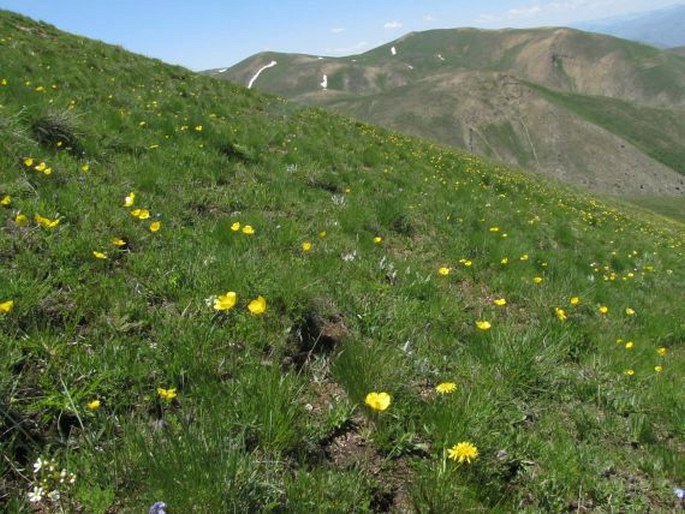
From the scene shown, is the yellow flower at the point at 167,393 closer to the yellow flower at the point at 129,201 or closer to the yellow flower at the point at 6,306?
the yellow flower at the point at 6,306

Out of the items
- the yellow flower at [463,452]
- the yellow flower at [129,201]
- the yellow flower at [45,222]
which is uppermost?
the yellow flower at [129,201]

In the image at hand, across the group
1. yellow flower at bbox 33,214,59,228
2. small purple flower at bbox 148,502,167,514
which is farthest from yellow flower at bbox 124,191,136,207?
small purple flower at bbox 148,502,167,514

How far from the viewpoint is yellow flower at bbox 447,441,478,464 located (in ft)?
11.3

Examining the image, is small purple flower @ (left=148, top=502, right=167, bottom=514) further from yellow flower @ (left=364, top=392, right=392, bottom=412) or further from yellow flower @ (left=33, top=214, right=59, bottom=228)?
yellow flower @ (left=33, top=214, right=59, bottom=228)

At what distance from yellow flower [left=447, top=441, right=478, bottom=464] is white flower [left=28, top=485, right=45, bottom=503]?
101 inches

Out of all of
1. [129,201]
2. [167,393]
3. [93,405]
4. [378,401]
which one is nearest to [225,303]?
[167,393]

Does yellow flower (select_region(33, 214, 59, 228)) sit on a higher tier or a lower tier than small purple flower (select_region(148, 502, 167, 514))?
higher

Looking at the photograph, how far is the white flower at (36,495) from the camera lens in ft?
9.29

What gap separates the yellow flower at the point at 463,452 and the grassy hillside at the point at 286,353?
0.02 metres

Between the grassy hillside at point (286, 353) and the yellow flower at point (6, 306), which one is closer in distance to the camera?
the grassy hillside at point (286, 353)

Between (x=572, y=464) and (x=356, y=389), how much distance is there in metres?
1.80

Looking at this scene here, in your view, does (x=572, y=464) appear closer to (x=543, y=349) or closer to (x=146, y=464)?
(x=543, y=349)

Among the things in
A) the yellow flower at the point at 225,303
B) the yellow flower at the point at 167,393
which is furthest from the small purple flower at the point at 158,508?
the yellow flower at the point at 225,303

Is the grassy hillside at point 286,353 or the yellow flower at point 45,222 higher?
the yellow flower at point 45,222
